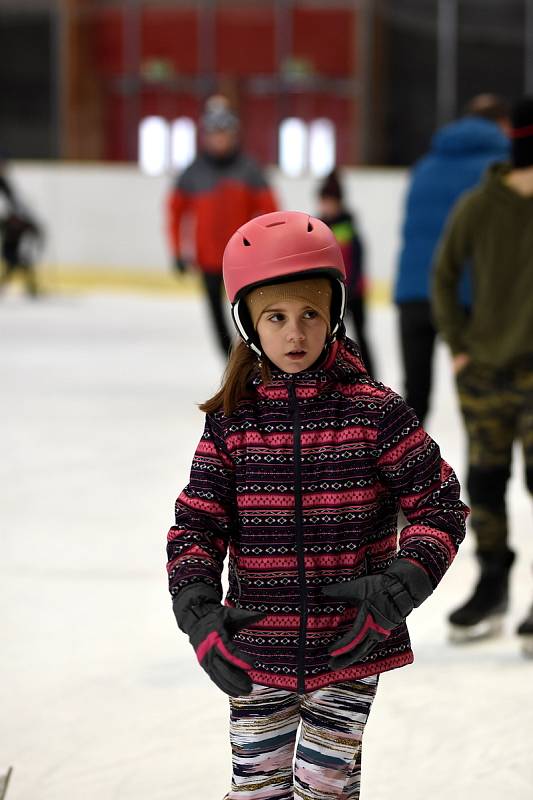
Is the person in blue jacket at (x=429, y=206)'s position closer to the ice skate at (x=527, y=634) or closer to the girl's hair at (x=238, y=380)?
the ice skate at (x=527, y=634)

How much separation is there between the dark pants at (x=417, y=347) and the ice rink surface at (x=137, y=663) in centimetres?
53

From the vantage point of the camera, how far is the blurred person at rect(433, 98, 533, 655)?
3381mm

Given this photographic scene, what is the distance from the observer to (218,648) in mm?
1705

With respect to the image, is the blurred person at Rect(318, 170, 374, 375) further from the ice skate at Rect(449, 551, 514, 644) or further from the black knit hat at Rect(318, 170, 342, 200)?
the ice skate at Rect(449, 551, 514, 644)

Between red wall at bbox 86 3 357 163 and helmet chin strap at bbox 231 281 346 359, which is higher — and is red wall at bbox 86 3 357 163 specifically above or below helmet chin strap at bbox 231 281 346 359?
below

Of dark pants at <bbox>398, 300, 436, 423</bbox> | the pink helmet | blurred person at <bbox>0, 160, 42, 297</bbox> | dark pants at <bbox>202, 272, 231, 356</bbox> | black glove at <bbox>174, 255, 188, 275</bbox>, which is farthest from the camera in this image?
blurred person at <bbox>0, 160, 42, 297</bbox>

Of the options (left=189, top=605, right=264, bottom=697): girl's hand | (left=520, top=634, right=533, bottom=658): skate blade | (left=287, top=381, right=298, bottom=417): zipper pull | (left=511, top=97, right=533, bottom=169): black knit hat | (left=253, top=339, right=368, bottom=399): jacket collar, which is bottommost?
(left=520, top=634, right=533, bottom=658): skate blade

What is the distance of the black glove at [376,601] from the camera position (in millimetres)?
1749

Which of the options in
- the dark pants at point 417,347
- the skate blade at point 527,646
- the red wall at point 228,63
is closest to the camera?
the skate blade at point 527,646

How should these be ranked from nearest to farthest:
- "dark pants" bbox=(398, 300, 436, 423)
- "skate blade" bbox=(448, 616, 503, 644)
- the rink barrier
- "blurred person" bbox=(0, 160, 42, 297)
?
"skate blade" bbox=(448, 616, 503, 644)
"dark pants" bbox=(398, 300, 436, 423)
"blurred person" bbox=(0, 160, 42, 297)
the rink barrier

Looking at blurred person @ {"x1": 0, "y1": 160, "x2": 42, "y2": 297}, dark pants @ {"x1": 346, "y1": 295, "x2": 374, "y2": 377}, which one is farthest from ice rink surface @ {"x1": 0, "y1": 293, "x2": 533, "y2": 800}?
blurred person @ {"x1": 0, "y1": 160, "x2": 42, "y2": 297}

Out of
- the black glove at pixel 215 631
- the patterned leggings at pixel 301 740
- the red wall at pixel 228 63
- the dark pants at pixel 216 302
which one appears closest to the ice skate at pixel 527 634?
the patterned leggings at pixel 301 740

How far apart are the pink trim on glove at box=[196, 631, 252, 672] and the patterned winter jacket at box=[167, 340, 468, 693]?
5.1 inches

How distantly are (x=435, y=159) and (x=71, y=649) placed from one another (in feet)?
6.54
